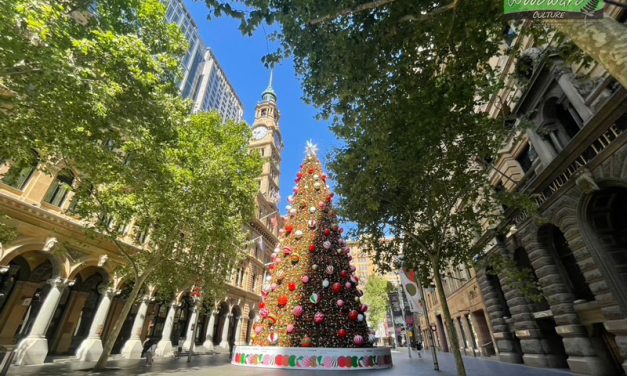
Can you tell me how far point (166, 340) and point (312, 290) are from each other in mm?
14612

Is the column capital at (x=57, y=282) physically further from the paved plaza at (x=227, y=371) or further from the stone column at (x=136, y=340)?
the stone column at (x=136, y=340)

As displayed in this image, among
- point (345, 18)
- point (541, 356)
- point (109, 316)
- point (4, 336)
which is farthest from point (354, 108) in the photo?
point (109, 316)

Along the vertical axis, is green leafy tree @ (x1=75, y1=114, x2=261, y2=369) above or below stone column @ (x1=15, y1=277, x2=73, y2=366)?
above

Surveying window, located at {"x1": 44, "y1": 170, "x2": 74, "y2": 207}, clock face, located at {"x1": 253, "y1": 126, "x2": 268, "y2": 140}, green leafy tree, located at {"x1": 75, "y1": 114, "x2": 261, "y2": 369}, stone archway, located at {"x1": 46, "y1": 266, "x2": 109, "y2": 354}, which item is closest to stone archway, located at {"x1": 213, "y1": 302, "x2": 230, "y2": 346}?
stone archway, located at {"x1": 46, "y1": 266, "x2": 109, "y2": 354}

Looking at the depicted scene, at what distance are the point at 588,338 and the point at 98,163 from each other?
17950 millimetres

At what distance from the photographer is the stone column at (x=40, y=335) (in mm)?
12075

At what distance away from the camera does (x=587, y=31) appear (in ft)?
12.3

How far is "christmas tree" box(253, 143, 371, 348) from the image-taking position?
1216 cm

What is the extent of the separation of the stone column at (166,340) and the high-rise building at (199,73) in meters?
27.5

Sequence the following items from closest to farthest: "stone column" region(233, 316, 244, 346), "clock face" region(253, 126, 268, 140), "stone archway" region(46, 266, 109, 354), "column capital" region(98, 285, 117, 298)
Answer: "stone archway" region(46, 266, 109, 354), "column capital" region(98, 285, 117, 298), "stone column" region(233, 316, 244, 346), "clock face" region(253, 126, 268, 140)

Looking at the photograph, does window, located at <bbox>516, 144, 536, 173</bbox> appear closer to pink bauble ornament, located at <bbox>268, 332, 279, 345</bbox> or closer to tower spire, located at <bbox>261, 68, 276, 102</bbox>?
pink bauble ornament, located at <bbox>268, 332, 279, 345</bbox>

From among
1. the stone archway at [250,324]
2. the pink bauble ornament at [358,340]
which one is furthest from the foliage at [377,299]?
the pink bauble ornament at [358,340]

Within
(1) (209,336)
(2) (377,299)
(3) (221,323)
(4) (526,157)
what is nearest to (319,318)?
(4) (526,157)

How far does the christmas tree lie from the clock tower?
881 inches
